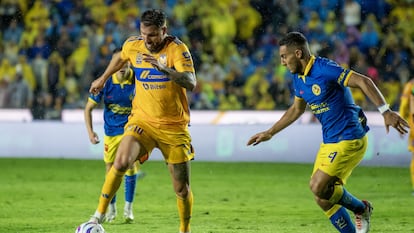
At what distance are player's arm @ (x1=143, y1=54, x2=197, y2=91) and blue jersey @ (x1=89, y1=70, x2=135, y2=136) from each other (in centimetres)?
273

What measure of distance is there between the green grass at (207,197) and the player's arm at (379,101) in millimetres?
2430

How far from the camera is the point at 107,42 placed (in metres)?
22.0

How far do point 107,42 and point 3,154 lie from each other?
13.5 ft

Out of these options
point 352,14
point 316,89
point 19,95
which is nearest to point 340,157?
point 316,89

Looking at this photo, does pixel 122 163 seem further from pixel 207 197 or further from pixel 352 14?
pixel 352 14

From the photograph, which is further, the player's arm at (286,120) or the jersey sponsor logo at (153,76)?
the player's arm at (286,120)

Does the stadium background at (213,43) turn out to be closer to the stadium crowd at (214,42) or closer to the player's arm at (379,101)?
the stadium crowd at (214,42)

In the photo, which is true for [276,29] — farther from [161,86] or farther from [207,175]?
[161,86]

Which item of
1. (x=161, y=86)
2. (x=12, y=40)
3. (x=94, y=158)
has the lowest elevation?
(x=94, y=158)

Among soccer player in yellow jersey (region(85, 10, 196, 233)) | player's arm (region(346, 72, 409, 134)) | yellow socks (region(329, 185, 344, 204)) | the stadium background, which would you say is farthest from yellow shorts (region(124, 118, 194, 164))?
the stadium background

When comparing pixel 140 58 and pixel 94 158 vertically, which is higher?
pixel 140 58

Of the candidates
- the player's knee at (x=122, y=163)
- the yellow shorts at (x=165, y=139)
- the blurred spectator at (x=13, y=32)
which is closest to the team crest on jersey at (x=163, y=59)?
the yellow shorts at (x=165, y=139)

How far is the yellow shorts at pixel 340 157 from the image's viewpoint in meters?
8.44

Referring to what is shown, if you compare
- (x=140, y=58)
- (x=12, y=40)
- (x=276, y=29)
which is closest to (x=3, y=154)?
(x=12, y=40)
